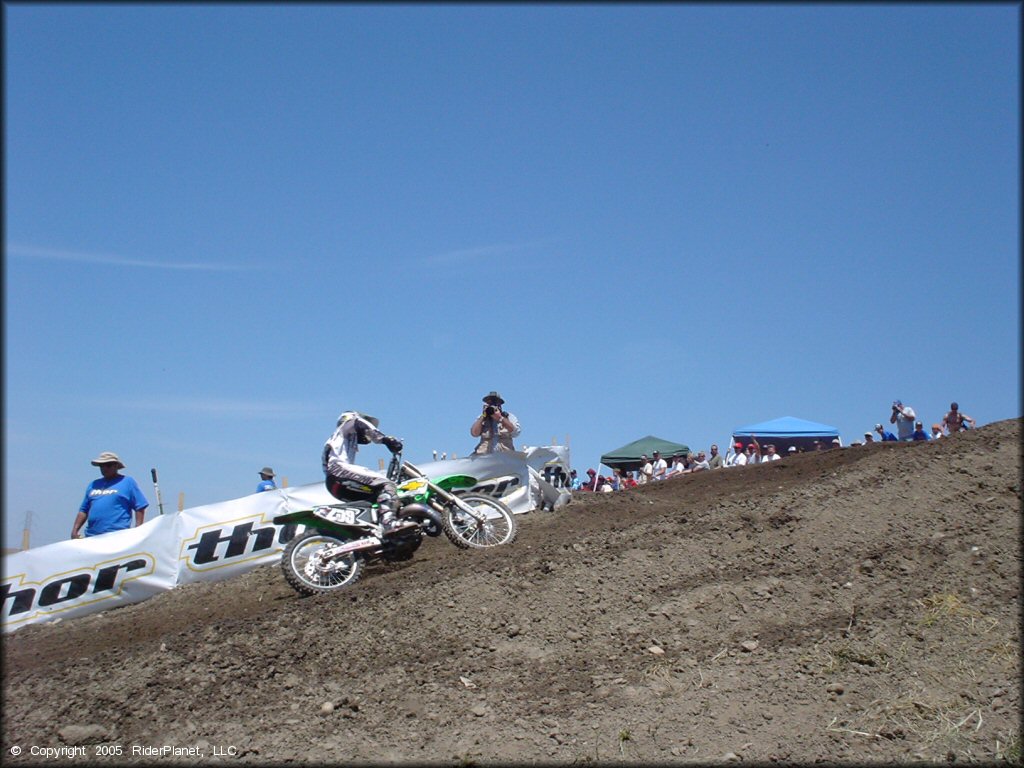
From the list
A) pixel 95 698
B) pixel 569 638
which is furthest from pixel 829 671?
pixel 95 698

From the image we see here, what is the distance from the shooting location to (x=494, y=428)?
12.6 m

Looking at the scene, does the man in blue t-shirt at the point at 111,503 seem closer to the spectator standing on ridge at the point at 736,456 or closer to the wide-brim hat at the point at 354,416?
the wide-brim hat at the point at 354,416

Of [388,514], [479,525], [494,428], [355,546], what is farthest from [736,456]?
[355,546]

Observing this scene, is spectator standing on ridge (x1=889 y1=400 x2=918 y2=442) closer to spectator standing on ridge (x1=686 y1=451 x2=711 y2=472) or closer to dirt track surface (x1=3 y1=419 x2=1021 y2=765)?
spectator standing on ridge (x1=686 y1=451 x2=711 y2=472)

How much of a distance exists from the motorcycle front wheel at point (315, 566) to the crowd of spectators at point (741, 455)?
6.42m

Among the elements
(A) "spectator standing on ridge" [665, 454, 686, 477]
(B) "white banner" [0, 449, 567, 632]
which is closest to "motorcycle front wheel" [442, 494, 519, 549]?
(B) "white banner" [0, 449, 567, 632]

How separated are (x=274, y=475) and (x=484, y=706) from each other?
1054 cm

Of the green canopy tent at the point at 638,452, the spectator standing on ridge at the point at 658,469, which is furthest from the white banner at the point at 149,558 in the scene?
the green canopy tent at the point at 638,452

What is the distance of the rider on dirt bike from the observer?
9.25 m

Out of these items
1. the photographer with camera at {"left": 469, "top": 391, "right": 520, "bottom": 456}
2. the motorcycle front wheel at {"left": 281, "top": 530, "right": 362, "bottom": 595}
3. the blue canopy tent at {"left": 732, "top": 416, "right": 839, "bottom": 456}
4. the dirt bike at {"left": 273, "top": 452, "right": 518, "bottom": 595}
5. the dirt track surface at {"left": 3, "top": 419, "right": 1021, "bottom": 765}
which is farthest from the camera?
the blue canopy tent at {"left": 732, "top": 416, "right": 839, "bottom": 456}

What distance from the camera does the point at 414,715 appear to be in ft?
20.9

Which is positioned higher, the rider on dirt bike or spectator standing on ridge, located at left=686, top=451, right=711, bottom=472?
spectator standing on ridge, located at left=686, top=451, right=711, bottom=472

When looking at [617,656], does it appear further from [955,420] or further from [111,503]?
[955,420]

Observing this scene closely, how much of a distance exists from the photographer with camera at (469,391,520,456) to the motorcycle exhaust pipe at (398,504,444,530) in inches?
125
